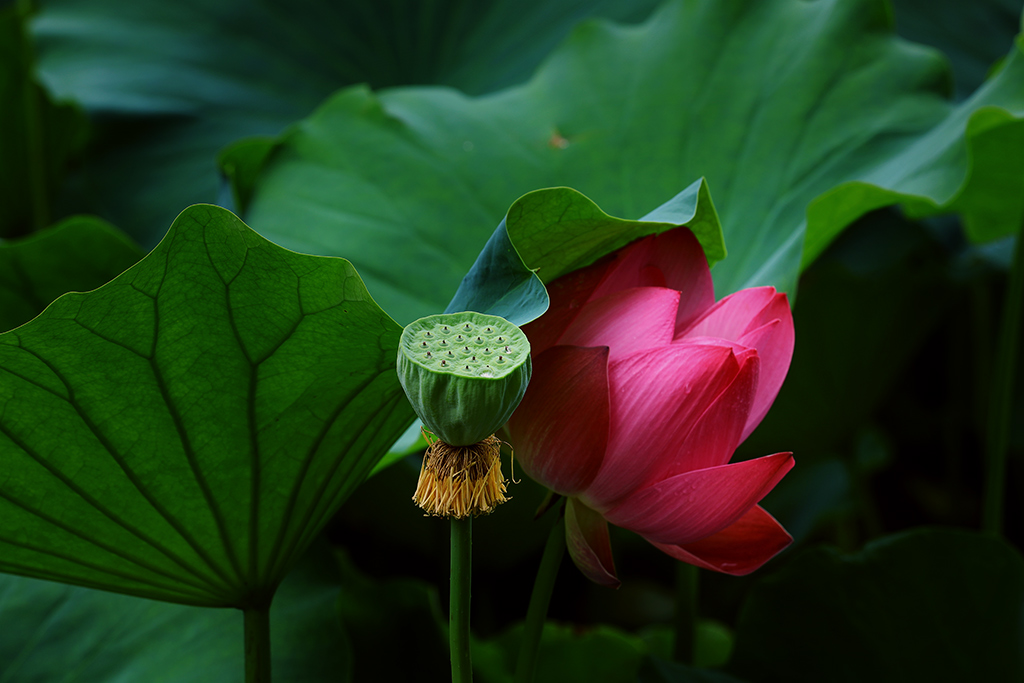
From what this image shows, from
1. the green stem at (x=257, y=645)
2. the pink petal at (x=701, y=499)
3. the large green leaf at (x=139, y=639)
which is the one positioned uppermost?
the pink petal at (x=701, y=499)

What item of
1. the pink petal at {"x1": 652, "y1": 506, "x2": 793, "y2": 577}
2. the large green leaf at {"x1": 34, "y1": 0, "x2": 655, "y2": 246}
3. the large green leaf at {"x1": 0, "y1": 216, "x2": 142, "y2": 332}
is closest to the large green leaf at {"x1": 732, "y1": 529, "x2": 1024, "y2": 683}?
the pink petal at {"x1": 652, "y1": 506, "x2": 793, "y2": 577}

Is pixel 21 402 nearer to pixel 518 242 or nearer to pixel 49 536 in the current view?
pixel 49 536

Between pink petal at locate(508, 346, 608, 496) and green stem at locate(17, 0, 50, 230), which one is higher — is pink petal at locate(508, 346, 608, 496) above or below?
above

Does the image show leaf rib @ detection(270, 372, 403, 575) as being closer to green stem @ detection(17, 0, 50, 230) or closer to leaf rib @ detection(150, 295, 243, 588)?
leaf rib @ detection(150, 295, 243, 588)

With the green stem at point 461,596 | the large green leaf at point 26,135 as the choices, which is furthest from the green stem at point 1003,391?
the large green leaf at point 26,135

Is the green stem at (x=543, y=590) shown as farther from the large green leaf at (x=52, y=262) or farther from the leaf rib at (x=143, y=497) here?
the large green leaf at (x=52, y=262)

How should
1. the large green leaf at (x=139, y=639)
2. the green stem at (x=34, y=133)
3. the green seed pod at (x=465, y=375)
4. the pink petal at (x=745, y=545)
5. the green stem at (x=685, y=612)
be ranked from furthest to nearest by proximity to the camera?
the green stem at (x=34, y=133) → the green stem at (x=685, y=612) → the large green leaf at (x=139, y=639) → the pink petal at (x=745, y=545) → the green seed pod at (x=465, y=375)
